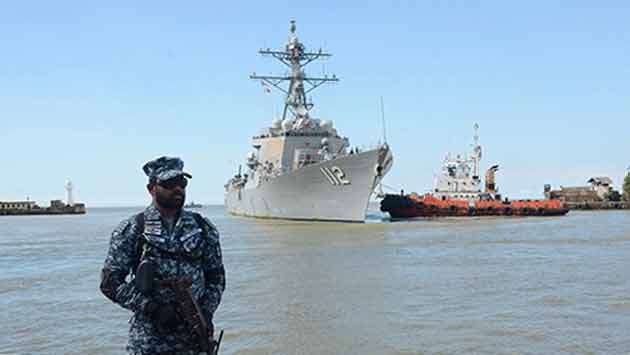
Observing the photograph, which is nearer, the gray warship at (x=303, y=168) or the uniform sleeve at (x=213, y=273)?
the uniform sleeve at (x=213, y=273)

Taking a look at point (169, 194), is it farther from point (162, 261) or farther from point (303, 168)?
point (303, 168)

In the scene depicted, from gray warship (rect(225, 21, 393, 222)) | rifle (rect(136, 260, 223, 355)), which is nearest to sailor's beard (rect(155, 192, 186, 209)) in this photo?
rifle (rect(136, 260, 223, 355))

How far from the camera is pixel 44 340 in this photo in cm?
845

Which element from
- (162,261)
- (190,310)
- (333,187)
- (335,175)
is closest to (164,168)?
(162,261)

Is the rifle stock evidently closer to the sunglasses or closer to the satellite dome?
the sunglasses

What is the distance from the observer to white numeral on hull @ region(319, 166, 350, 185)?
34250 millimetres

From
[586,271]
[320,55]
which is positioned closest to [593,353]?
[586,271]

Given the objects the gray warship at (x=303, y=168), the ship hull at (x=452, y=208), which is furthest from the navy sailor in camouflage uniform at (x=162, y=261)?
the ship hull at (x=452, y=208)

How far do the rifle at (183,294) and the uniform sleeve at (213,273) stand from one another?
118mm

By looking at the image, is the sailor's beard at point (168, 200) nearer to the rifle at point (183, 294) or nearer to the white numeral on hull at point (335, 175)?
the rifle at point (183, 294)

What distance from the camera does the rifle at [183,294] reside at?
277 cm

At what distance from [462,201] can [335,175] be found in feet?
67.8

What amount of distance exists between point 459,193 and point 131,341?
5650 cm

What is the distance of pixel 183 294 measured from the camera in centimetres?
278
